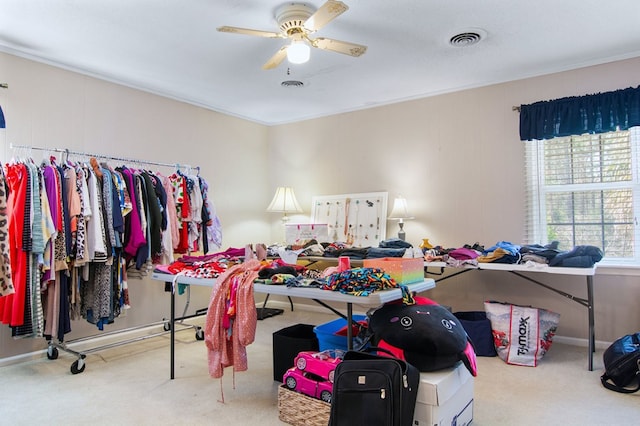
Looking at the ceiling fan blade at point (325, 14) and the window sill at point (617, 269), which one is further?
the window sill at point (617, 269)

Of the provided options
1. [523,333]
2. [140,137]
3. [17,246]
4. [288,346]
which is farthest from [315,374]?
[140,137]

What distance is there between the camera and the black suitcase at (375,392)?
1829 mm

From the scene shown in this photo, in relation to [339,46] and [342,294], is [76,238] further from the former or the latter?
[339,46]

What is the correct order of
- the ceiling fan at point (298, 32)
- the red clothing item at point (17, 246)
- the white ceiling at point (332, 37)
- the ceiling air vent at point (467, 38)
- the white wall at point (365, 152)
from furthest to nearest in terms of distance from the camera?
the white wall at point (365, 152), the ceiling air vent at point (467, 38), the red clothing item at point (17, 246), the white ceiling at point (332, 37), the ceiling fan at point (298, 32)

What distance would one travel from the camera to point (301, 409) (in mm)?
2270

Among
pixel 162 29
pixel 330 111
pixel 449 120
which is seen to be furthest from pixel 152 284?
pixel 449 120

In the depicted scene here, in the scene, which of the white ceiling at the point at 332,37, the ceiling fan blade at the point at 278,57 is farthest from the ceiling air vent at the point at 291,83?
the ceiling fan blade at the point at 278,57

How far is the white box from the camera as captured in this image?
1.93 m

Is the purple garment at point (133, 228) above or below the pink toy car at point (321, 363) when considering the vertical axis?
above

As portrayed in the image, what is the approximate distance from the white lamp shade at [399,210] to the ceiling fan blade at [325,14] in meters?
2.35

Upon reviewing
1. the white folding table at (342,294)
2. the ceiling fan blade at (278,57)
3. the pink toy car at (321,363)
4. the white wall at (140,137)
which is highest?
the ceiling fan blade at (278,57)

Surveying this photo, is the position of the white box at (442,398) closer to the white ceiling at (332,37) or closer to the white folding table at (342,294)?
the white folding table at (342,294)

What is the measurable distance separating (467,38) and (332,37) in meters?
1.03

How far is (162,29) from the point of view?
122 inches
